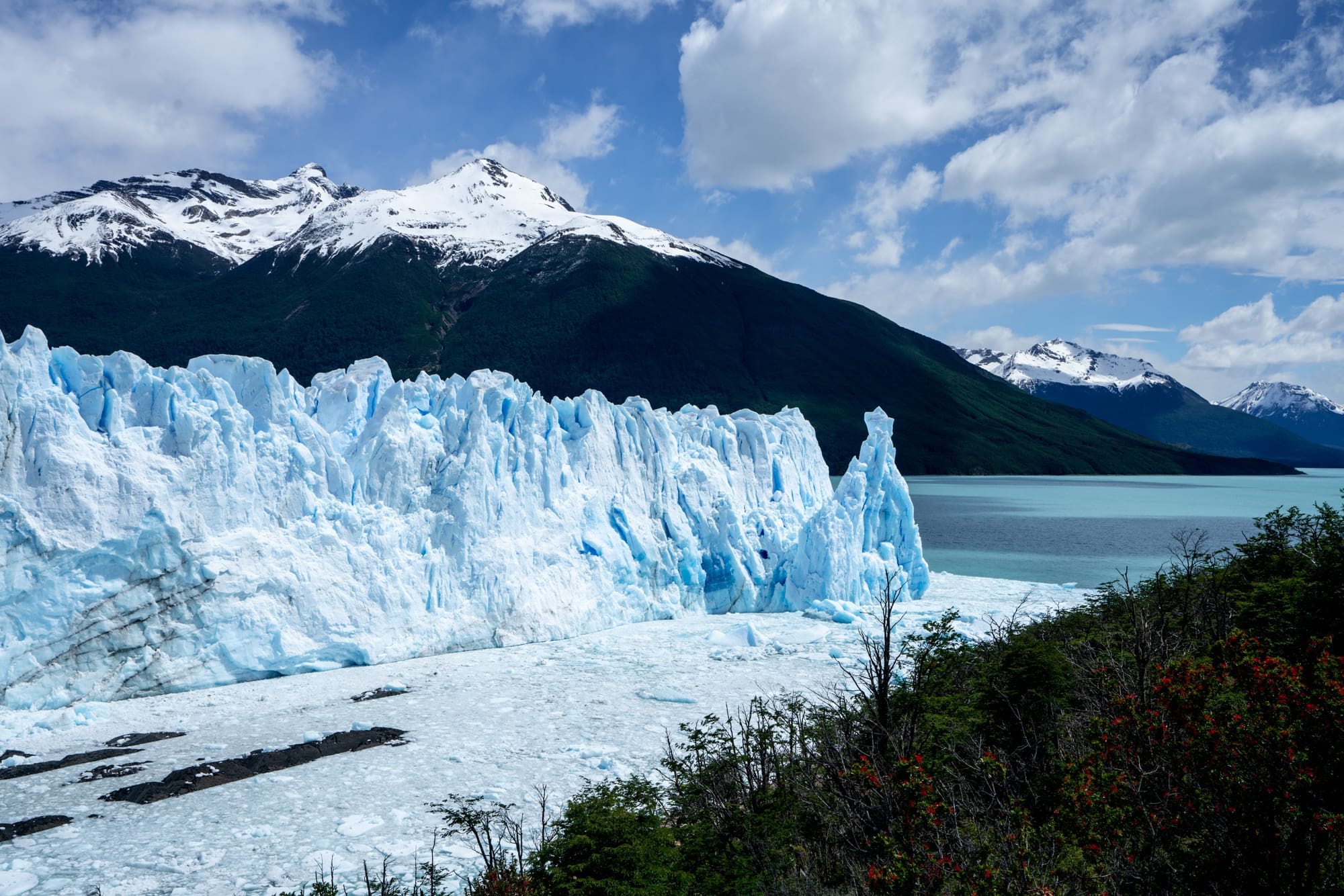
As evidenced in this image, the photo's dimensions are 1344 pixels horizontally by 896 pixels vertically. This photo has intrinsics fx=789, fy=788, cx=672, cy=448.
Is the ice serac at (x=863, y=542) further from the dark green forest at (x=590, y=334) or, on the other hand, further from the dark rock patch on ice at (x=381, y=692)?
the dark green forest at (x=590, y=334)

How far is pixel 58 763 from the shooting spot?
11.4 m

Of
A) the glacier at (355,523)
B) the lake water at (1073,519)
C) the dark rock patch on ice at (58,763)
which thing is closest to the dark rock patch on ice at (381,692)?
the glacier at (355,523)

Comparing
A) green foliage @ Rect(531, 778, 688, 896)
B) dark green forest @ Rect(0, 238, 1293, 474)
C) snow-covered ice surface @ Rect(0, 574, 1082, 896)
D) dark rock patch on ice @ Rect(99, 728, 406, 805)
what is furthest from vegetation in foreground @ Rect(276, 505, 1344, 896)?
dark green forest @ Rect(0, 238, 1293, 474)

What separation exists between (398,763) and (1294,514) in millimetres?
20792

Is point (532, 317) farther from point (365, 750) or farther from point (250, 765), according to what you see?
point (250, 765)

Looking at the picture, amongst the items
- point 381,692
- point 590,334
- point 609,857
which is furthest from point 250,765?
point 590,334

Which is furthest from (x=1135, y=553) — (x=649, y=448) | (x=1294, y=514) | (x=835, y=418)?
(x=835, y=418)

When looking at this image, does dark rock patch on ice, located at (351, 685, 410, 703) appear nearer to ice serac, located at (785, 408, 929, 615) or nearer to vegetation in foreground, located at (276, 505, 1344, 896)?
vegetation in foreground, located at (276, 505, 1344, 896)

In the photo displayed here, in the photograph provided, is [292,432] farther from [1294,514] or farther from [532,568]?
[1294,514]

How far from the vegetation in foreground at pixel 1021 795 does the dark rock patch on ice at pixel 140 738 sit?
211 inches

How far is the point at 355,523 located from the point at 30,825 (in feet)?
29.7

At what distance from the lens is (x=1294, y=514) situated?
19141 millimetres

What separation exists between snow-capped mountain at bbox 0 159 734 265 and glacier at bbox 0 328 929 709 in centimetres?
12236

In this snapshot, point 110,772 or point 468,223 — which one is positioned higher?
point 468,223
